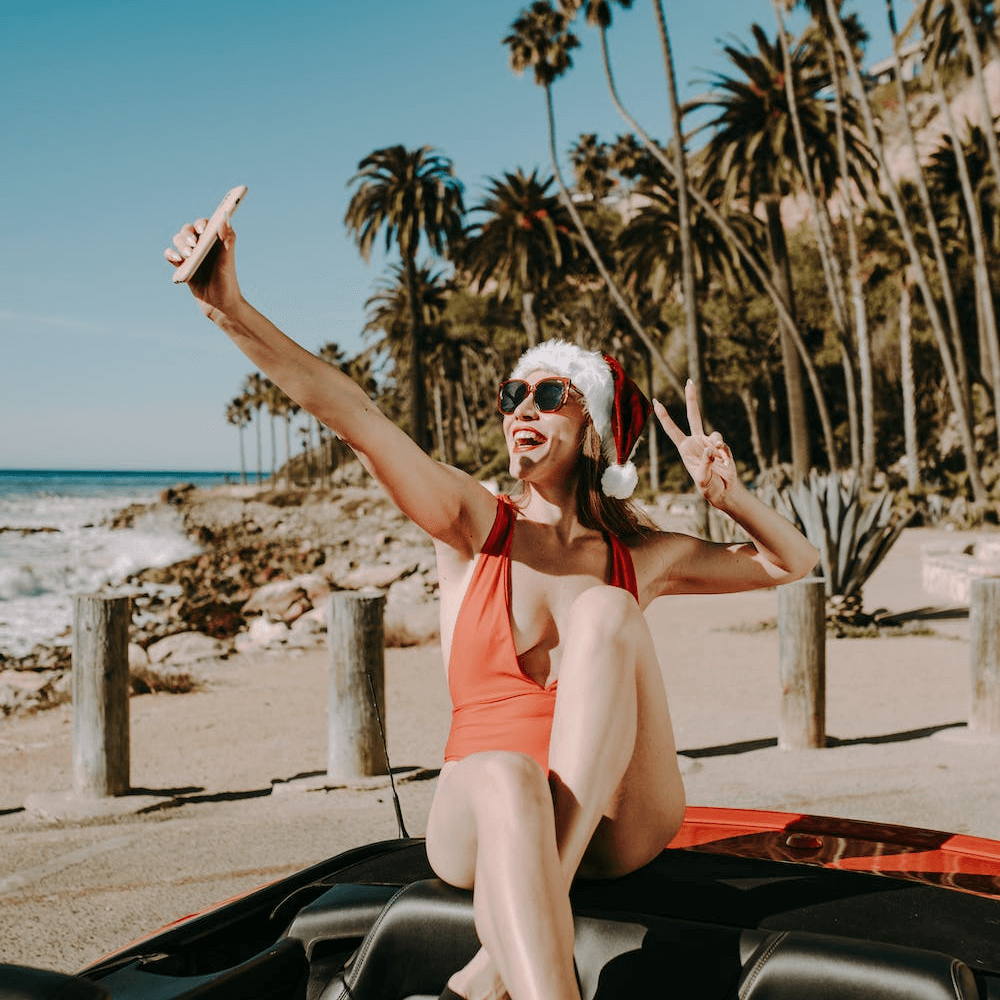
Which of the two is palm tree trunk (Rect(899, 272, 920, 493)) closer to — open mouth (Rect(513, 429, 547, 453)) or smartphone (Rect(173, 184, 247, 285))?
open mouth (Rect(513, 429, 547, 453))

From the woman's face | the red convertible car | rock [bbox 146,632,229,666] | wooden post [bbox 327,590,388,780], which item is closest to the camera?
the red convertible car

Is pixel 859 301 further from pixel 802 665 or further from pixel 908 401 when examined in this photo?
pixel 802 665

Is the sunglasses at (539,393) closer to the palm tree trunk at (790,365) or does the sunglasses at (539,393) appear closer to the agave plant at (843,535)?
the agave plant at (843,535)

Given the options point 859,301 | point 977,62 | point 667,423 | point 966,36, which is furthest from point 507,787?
point 859,301

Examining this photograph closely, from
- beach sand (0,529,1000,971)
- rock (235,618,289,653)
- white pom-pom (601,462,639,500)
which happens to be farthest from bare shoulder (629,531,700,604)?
rock (235,618,289,653)

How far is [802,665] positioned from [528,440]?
4267 millimetres

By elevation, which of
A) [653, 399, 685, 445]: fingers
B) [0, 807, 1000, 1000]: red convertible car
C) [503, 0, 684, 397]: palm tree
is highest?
[503, 0, 684, 397]: palm tree

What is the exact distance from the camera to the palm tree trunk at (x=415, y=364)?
38.0m

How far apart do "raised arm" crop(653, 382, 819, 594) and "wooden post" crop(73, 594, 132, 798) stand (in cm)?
383

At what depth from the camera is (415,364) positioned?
38.4 m

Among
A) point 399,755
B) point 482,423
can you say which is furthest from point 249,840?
point 482,423

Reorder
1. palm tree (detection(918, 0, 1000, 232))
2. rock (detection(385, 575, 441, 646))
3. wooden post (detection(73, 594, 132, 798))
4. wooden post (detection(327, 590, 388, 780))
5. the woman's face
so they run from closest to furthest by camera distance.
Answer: the woman's face, wooden post (detection(73, 594, 132, 798)), wooden post (detection(327, 590, 388, 780)), rock (detection(385, 575, 441, 646)), palm tree (detection(918, 0, 1000, 232))

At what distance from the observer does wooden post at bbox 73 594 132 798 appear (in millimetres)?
5750

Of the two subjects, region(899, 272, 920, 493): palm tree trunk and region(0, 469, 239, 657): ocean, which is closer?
region(0, 469, 239, 657): ocean
